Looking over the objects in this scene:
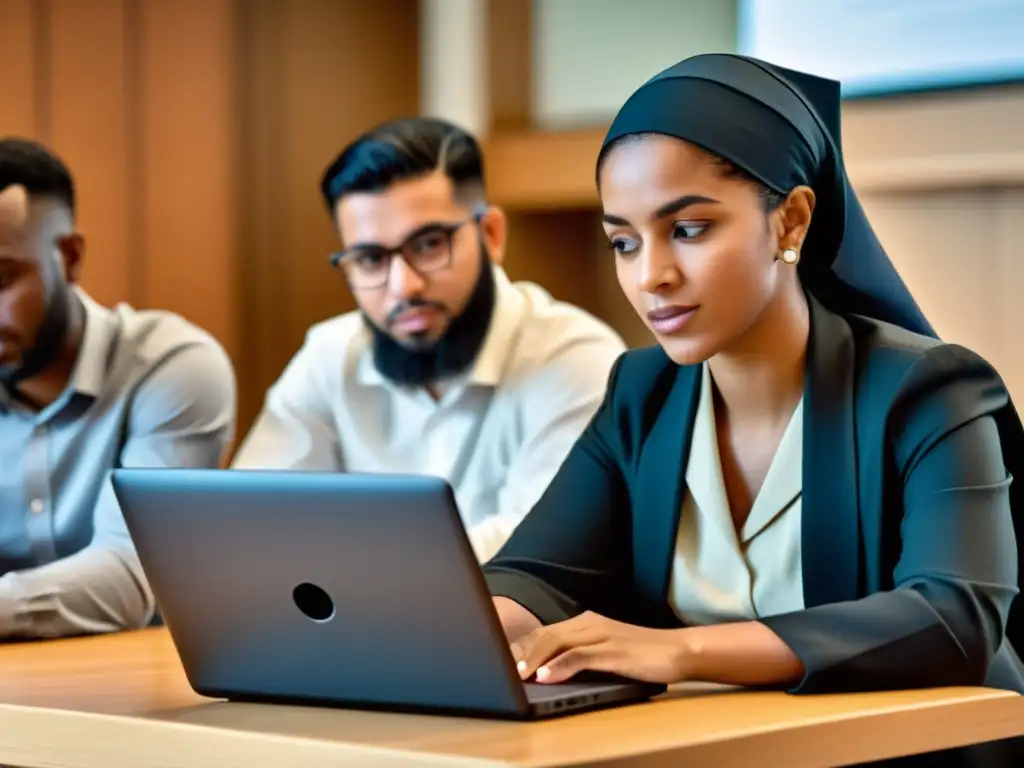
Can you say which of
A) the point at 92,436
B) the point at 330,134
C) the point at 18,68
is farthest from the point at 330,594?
the point at 330,134

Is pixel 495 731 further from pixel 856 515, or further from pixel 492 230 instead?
pixel 492 230

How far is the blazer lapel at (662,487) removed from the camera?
1873 mm

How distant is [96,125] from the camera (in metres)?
3.55

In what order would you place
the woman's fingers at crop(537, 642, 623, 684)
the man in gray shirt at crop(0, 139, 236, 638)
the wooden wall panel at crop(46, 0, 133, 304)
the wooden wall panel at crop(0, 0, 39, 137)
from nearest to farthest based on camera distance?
1. the woman's fingers at crop(537, 642, 623, 684)
2. the man in gray shirt at crop(0, 139, 236, 638)
3. the wooden wall panel at crop(0, 0, 39, 137)
4. the wooden wall panel at crop(46, 0, 133, 304)

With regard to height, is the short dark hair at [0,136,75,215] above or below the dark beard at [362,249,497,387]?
above

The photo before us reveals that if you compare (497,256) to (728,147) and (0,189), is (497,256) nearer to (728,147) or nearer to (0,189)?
(0,189)

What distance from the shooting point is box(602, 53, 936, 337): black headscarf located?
1.69 metres

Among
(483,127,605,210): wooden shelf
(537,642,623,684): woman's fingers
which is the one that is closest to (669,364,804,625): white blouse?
(537,642,623,684): woman's fingers

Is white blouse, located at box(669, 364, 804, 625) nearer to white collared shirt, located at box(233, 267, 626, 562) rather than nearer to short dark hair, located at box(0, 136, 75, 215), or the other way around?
white collared shirt, located at box(233, 267, 626, 562)

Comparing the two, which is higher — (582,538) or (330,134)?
(330,134)

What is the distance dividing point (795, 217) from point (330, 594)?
64cm

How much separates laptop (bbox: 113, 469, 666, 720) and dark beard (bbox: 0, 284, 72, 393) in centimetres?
112

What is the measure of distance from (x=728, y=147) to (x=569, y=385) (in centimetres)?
124

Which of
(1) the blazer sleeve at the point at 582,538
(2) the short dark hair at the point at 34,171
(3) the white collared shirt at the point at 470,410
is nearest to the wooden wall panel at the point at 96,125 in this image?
(3) the white collared shirt at the point at 470,410
